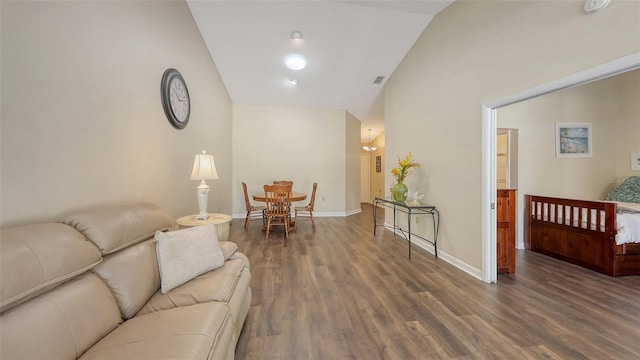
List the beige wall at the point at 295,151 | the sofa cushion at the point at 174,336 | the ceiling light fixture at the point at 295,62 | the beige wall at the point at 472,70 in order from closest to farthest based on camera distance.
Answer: the sofa cushion at the point at 174,336 → the beige wall at the point at 472,70 → the ceiling light fixture at the point at 295,62 → the beige wall at the point at 295,151

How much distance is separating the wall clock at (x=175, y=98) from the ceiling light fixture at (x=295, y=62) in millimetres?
1837

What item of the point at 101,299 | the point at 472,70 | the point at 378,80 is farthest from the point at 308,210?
the point at 101,299

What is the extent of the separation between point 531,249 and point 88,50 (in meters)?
5.31

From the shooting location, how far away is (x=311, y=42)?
3.76m

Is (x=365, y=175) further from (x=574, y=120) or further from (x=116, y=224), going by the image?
(x=116, y=224)

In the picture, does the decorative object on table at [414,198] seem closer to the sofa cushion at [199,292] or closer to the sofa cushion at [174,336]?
the sofa cushion at [199,292]

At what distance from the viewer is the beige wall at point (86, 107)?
116 cm

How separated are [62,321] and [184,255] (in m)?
0.65

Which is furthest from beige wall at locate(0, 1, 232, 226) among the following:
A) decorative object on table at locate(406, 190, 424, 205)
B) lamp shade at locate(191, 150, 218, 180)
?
decorative object on table at locate(406, 190, 424, 205)

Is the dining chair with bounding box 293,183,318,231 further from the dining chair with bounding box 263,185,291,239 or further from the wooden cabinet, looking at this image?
the wooden cabinet

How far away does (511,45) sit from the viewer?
2.17 meters

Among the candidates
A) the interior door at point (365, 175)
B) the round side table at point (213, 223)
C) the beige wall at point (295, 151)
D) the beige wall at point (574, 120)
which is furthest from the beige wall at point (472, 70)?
the interior door at point (365, 175)

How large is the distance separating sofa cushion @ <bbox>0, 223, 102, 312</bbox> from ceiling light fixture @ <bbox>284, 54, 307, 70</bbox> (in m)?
3.82

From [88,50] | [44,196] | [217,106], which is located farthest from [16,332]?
[217,106]
